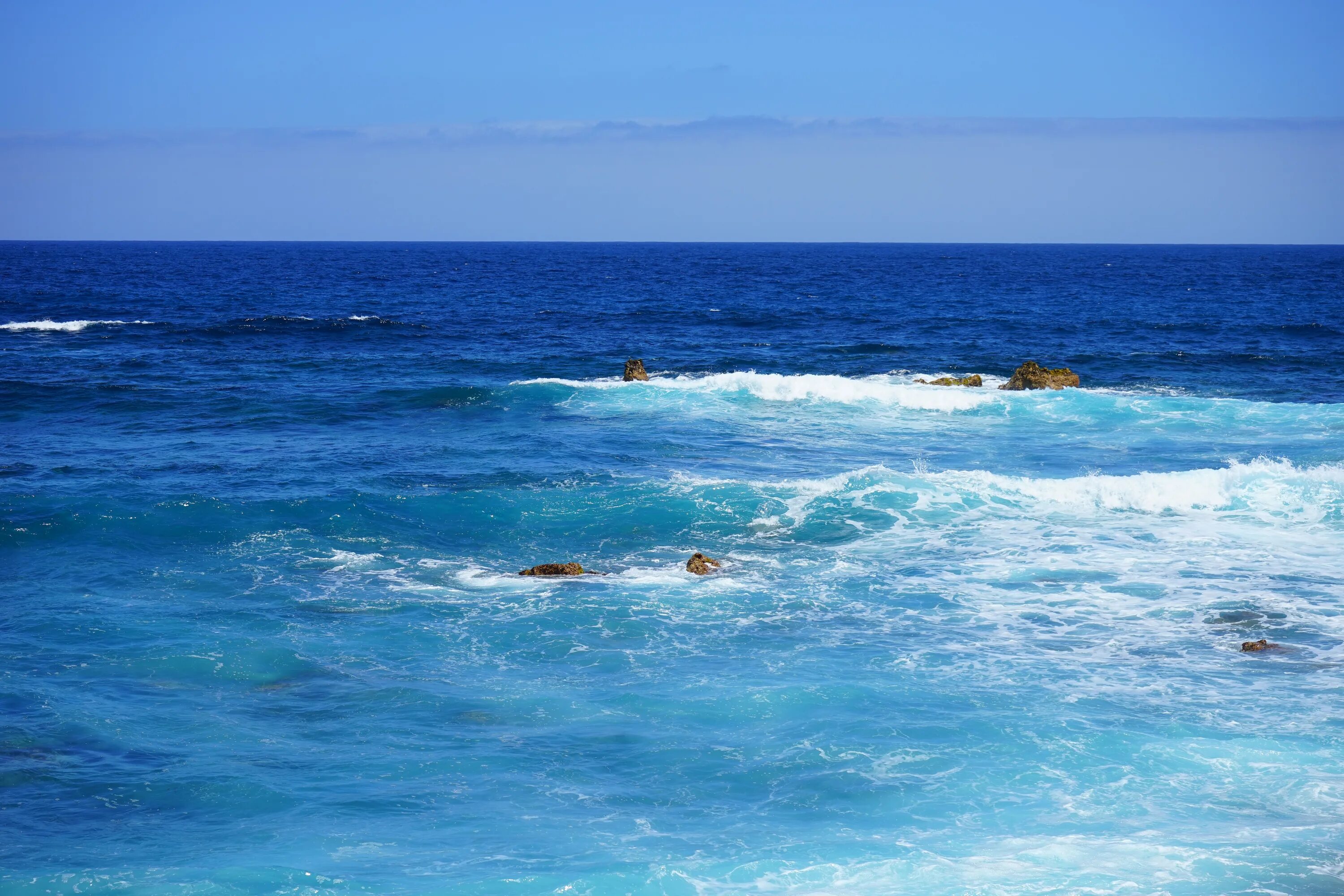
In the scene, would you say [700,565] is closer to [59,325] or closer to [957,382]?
[957,382]

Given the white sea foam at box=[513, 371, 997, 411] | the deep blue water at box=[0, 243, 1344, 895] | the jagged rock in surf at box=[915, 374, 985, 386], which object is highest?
the jagged rock in surf at box=[915, 374, 985, 386]

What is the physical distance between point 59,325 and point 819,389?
1531 inches

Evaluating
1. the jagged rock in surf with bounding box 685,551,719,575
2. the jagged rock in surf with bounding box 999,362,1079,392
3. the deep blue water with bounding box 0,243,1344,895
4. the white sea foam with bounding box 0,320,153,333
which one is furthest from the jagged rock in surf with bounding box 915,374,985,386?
the white sea foam with bounding box 0,320,153,333

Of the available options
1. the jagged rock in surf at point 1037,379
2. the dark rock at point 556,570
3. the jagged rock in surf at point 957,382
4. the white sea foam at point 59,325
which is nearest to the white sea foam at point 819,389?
the jagged rock in surf at point 957,382

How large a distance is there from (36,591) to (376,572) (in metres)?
5.52

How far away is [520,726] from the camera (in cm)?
1328

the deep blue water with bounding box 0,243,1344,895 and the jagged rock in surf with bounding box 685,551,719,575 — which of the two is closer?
the deep blue water with bounding box 0,243,1344,895

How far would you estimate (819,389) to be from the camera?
Result: 37031mm

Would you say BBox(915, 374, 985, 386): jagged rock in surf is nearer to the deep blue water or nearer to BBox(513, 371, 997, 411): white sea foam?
BBox(513, 371, 997, 411): white sea foam

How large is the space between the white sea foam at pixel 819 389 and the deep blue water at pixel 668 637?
0.72 feet

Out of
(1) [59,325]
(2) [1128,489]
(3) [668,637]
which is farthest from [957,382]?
(1) [59,325]

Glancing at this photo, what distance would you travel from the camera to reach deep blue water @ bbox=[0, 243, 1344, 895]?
1073 centimetres

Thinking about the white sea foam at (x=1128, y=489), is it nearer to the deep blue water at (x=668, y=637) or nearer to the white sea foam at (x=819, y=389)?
the deep blue water at (x=668, y=637)

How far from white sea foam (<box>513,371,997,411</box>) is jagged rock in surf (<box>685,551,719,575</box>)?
17.5m
